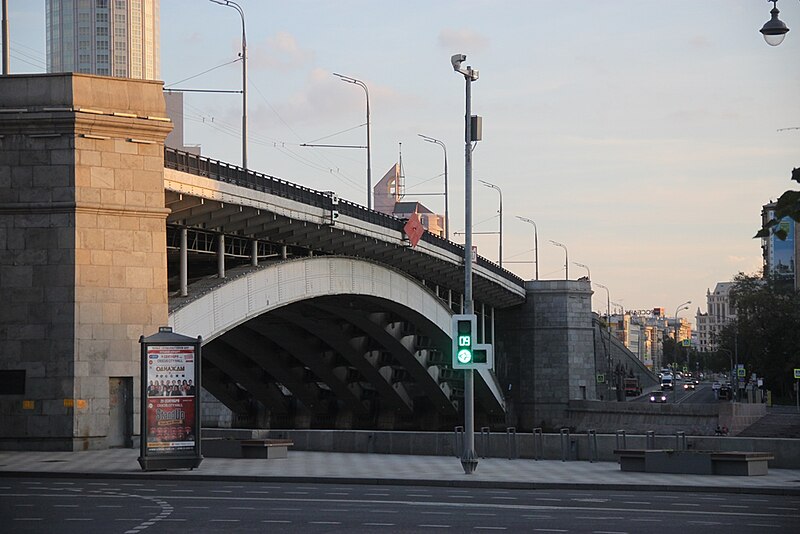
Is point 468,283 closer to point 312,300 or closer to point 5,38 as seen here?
point 5,38

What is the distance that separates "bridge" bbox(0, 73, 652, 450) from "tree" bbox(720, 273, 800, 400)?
132 ft

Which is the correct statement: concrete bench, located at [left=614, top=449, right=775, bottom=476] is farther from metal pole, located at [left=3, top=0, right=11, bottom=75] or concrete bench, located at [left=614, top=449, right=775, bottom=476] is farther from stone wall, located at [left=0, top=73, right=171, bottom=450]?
metal pole, located at [left=3, top=0, right=11, bottom=75]

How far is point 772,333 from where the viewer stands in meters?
106

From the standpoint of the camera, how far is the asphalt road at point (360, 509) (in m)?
18.2

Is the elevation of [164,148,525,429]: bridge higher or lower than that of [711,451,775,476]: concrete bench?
higher

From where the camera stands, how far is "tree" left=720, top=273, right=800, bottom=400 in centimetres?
10425

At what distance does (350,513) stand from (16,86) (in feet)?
66.8

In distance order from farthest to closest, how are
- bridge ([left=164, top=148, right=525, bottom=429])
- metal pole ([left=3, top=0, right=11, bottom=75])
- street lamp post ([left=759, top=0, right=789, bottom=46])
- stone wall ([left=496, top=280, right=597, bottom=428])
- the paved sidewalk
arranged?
stone wall ([left=496, top=280, right=597, bottom=428])
bridge ([left=164, top=148, right=525, bottom=429])
metal pole ([left=3, top=0, right=11, bottom=75])
the paved sidewalk
street lamp post ([left=759, top=0, right=789, bottom=46])

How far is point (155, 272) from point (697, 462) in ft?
53.5

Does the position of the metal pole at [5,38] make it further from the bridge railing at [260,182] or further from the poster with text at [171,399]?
the poster with text at [171,399]

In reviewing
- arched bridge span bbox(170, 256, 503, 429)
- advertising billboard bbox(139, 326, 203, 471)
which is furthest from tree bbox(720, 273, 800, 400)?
advertising billboard bbox(139, 326, 203, 471)


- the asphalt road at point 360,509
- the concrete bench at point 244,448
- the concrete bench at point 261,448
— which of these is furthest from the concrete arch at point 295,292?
the asphalt road at point 360,509

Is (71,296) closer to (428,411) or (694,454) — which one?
(694,454)

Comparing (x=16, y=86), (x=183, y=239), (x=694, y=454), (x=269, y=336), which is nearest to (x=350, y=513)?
(x=694, y=454)
